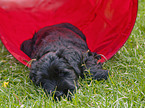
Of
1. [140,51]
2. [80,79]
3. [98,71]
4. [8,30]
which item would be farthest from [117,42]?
[8,30]

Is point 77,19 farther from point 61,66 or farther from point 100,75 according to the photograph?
point 61,66

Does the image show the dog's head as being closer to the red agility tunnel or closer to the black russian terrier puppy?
the black russian terrier puppy

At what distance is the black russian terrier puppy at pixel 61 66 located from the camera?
2.33 m

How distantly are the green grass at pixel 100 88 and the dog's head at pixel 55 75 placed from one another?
0.09m

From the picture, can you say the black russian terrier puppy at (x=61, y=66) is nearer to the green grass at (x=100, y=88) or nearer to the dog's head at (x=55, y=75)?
the dog's head at (x=55, y=75)

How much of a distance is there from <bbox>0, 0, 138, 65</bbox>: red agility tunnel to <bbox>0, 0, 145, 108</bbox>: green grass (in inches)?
8.8

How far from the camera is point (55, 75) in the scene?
7.75 ft

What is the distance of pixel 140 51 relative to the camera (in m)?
3.22

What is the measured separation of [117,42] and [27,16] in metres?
1.93

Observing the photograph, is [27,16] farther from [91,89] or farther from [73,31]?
[91,89]

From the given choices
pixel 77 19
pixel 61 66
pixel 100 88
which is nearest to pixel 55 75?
pixel 61 66

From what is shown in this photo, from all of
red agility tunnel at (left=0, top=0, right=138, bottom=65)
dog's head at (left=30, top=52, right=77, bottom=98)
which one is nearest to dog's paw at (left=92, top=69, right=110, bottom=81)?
dog's head at (left=30, top=52, right=77, bottom=98)

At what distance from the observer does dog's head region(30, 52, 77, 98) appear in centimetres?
230

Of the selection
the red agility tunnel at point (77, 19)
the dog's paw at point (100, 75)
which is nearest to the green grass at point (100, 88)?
the dog's paw at point (100, 75)
